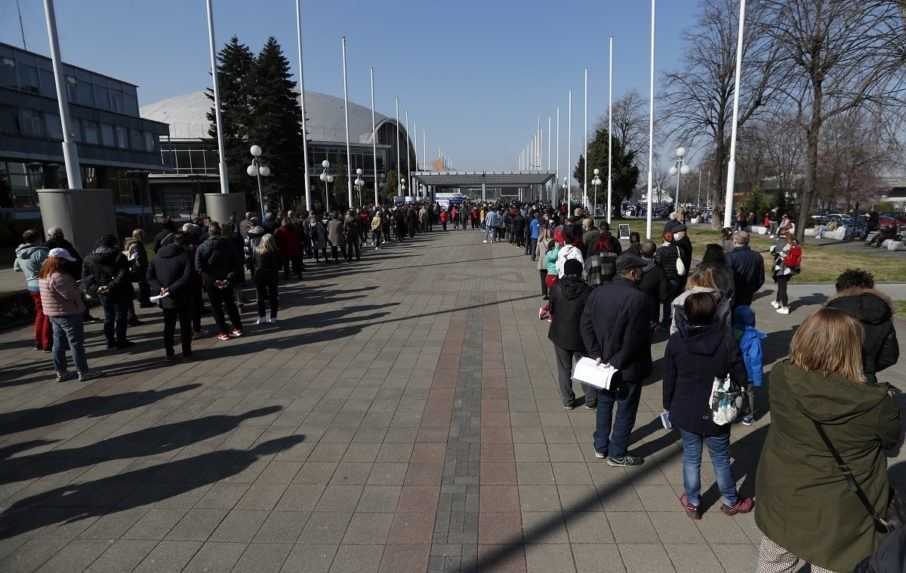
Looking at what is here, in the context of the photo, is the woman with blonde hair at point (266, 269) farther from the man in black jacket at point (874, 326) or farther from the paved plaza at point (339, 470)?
the man in black jacket at point (874, 326)

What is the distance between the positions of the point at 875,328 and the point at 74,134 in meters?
39.3

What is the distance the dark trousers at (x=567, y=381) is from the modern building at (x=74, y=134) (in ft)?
116

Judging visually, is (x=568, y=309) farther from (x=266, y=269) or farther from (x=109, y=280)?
(x=109, y=280)

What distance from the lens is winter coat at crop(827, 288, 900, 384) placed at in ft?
14.0

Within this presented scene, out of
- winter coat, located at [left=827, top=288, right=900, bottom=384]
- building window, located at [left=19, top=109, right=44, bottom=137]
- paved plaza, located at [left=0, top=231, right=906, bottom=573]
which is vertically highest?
building window, located at [left=19, top=109, right=44, bottom=137]

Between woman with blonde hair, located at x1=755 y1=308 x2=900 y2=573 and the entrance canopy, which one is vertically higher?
the entrance canopy

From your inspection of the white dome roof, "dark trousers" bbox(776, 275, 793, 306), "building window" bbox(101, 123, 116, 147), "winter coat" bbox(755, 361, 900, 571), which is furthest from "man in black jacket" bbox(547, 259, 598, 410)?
the white dome roof

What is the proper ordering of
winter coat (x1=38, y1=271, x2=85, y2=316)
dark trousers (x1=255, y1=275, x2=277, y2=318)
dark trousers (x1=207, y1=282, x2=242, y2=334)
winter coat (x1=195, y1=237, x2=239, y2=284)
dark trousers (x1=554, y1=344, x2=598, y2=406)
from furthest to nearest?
1. dark trousers (x1=255, y1=275, x2=277, y2=318)
2. dark trousers (x1=207, y1=282, x2=242, y2=334)
3. winter coat (x1=195, y1=237, x2=239, y2=284)
4. winter coat (x1=38, y1=271, x2=85, y2=316)
5. dark trousers (x1=554, y1=344, x2=598, y2=406)

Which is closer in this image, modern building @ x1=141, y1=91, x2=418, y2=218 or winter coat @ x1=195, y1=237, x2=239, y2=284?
winter coat @ x1=195, y1=237, x2=239, y2=284

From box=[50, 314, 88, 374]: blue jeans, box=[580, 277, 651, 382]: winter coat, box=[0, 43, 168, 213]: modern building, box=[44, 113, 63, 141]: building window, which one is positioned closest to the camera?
box=[580, 277, 651, 382]: winter coat

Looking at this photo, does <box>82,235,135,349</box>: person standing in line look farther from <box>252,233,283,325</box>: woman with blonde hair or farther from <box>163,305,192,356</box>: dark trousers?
<box>252,233,283,325</box>: woman with blonde hair

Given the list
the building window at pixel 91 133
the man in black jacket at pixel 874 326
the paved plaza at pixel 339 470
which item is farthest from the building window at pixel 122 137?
the man in black jacket at pixel 874 326

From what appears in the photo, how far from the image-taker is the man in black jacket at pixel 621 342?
4.16 meters

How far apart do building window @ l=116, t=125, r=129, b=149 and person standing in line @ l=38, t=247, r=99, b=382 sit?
45043 millimetres
